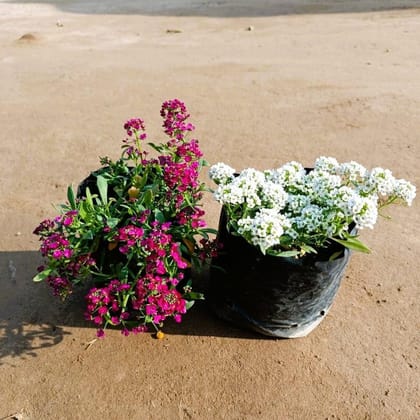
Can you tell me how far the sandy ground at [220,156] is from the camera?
8.62ft

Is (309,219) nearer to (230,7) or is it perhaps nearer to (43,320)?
(43,320)

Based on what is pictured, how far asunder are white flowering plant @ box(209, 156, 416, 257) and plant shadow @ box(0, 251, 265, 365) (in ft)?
2.32

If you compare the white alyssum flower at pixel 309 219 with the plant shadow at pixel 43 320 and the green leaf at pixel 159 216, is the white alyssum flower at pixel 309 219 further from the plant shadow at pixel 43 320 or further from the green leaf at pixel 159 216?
the plant shadow at pixel 43 320

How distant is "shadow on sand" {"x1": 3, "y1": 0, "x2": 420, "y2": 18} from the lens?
494 inches

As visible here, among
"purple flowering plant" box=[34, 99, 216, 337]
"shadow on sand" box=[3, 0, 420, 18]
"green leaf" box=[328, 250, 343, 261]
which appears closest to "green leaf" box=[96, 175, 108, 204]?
"purple flowering plant" box=[34, 99, 216, 337]

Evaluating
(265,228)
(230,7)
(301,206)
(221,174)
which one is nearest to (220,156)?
(221,174)

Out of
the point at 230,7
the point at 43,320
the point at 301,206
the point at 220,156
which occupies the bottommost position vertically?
the point at 43,320

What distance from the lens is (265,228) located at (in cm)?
223

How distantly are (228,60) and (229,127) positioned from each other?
2977 millimetres

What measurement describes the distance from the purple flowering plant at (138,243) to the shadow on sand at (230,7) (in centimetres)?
→ 1080

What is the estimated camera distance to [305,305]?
107 inches

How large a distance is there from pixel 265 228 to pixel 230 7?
41.5ft

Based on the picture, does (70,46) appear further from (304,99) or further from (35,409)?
(35,409)

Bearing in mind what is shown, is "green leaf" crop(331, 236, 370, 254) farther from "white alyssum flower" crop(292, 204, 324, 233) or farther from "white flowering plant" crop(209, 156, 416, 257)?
"white alyssum flower" crop(292, 204, 324, 233)
